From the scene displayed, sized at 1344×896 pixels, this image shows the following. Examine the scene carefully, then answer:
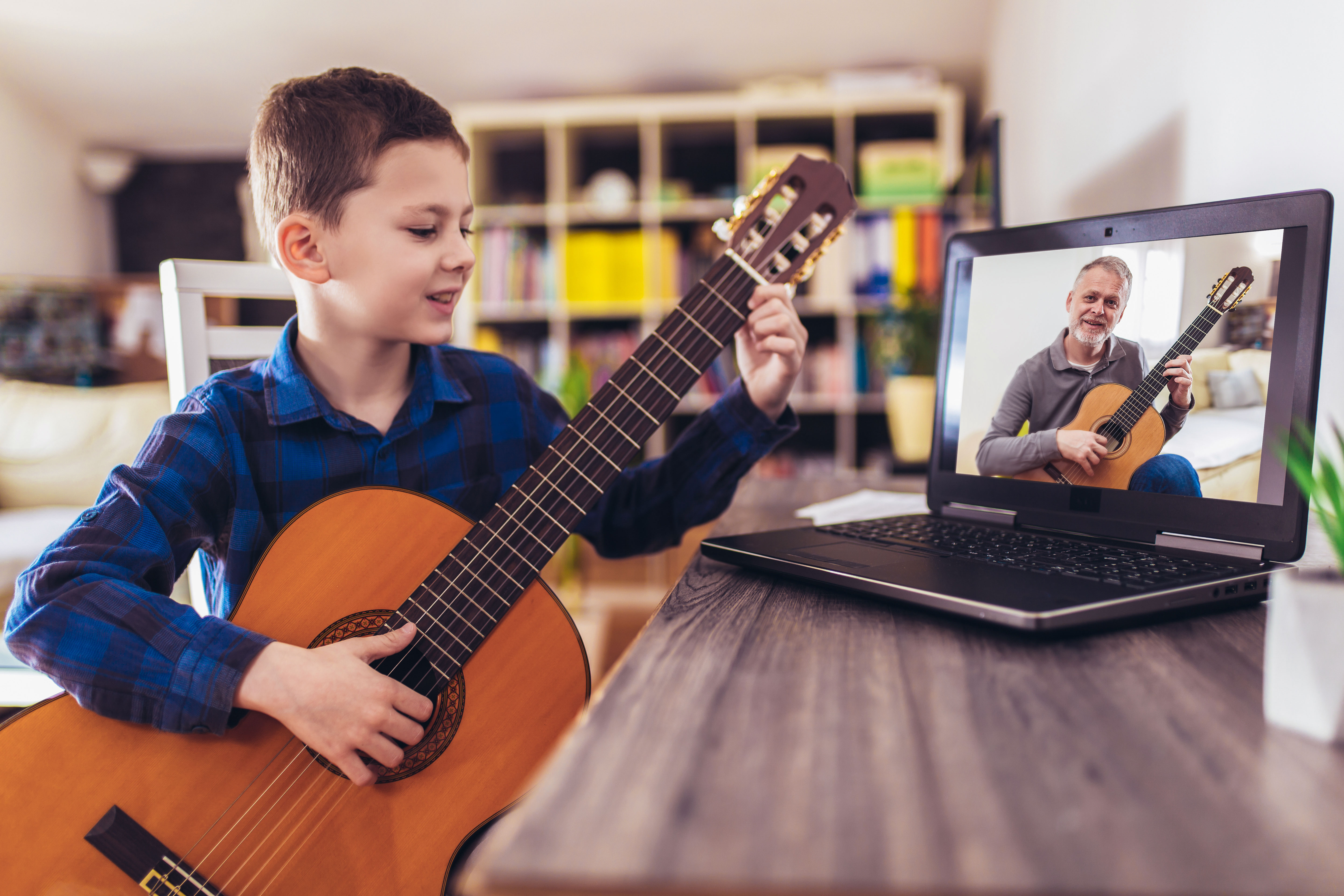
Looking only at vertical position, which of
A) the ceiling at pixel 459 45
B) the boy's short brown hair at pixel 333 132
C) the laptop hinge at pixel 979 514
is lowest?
the laptop hinge at pixel 979 514

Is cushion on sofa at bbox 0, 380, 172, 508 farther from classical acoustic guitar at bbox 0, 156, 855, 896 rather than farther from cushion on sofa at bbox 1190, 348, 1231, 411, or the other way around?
cushion on sofa at bbox 1190, 348, 1231, 411

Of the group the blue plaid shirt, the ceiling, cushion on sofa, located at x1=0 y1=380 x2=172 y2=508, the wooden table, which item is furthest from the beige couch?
the wooden table

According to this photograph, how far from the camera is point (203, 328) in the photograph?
96 centimetres

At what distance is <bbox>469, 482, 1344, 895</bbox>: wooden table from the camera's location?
260mm

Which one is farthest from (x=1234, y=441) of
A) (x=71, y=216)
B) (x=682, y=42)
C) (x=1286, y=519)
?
(x=71, y=216)

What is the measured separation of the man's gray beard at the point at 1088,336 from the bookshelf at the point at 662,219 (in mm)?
2151

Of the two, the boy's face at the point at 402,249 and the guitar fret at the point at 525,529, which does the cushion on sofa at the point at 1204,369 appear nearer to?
the guitar fret at the point at 525,529

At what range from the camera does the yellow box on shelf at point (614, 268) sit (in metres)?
2.99

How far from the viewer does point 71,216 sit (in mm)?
3441

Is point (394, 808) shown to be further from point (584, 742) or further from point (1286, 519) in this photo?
point (1286, 519)

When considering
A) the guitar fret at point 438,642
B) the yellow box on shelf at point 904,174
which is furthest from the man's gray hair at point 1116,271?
the yellow box on shelf at point 904,174

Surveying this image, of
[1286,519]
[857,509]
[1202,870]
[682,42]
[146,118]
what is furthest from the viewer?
[146,118]

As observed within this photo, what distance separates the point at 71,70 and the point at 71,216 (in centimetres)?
68

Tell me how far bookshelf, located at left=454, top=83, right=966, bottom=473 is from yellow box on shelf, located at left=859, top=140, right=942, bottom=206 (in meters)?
0.02
